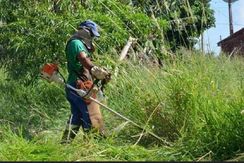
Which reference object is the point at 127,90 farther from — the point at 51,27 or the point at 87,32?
the point at 51,27

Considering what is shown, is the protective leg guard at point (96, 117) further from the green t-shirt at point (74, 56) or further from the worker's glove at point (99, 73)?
the green t-shirt at point (74, 56)

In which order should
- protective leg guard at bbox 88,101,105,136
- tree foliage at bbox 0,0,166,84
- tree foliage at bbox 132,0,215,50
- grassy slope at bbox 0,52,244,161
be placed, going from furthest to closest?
1. tree foliage at bbox 0,0,166,84
2. tree foliage at bbox 132,0,215,50
3. protective leg guard at bbox 88,101,105,136
4. grassy slope at bbox 0,52,244,161

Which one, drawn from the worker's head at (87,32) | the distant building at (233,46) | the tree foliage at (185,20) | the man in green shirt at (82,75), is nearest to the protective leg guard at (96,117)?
the man in green shirt at (82,75)

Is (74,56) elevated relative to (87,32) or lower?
lower

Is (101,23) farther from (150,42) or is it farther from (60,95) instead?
(60,95)

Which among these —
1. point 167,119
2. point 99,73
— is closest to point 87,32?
point 99,73

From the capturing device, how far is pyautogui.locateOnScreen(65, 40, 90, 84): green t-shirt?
25.4 feet

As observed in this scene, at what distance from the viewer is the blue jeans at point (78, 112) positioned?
759 centimetres

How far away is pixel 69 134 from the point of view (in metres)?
7.11

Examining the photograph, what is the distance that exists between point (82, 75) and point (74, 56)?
28 cm

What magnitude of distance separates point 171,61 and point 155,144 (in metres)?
1.47

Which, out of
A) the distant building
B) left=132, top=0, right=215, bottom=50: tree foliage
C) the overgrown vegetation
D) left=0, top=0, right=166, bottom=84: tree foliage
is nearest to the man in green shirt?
the overgrown vegetation

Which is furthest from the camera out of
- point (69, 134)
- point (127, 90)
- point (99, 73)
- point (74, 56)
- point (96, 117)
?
point (127, 90)

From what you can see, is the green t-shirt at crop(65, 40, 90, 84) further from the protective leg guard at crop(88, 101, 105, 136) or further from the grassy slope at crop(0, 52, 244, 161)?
the grassy slope at crop(0, 52, 244, 161)
